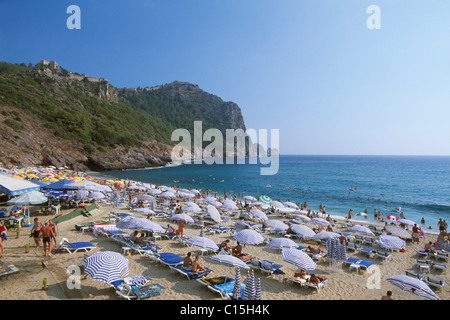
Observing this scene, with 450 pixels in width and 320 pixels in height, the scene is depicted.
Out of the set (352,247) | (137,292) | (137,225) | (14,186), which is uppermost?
(14,186)

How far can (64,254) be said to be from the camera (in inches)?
383

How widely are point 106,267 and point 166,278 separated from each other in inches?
99.8

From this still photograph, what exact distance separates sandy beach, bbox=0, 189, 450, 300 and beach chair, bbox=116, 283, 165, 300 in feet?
0.65

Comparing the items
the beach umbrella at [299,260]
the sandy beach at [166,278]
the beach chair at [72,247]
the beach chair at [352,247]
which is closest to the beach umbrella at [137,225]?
the sandy beach at [166,278]

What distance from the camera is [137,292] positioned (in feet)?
22.9

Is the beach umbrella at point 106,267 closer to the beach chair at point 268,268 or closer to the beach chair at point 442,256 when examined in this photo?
the beach chair at point 268,268

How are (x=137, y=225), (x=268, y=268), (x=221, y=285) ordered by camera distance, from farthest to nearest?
(x=137, y=225) < (x=268, y=268) < (x=221, y=285)

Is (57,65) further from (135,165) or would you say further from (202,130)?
(135,165)

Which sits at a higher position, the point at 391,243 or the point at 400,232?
the point at 391,243

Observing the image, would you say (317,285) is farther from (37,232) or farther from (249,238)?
(37,232)

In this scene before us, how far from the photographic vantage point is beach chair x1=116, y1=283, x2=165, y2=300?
687 centimetres

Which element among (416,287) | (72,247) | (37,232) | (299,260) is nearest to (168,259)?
(72,247)

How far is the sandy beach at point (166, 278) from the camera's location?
7064 mm
